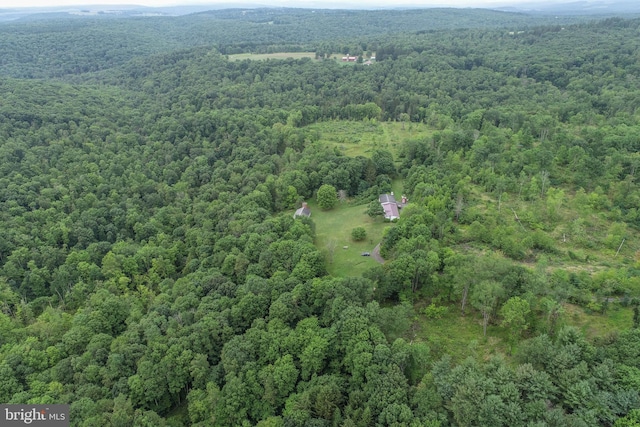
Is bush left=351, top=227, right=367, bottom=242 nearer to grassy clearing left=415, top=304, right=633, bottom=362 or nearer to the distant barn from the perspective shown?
the distant barn

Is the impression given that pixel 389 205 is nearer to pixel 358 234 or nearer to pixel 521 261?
pixel 358 234

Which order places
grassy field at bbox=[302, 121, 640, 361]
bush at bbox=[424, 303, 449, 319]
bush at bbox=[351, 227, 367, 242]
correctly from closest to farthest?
grassy field at bbox=[302, 121, 640, 361] < bush at bbox=[424, 303, 449, 319] < bush at bbox=[351, 227, 367, 242]

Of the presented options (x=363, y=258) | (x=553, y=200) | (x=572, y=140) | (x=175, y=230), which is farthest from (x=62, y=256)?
(x=572, y=140)

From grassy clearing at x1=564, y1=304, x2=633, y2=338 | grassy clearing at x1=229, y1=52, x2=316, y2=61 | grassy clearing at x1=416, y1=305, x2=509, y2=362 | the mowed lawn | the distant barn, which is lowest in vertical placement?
the mowed lawn

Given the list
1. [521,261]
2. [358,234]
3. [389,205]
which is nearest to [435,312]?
[521,261]

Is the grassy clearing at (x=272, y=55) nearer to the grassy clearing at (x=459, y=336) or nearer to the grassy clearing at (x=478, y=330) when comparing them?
the grassy clearing at (x=459, y=336)

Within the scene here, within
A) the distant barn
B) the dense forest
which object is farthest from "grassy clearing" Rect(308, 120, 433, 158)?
the distant barn

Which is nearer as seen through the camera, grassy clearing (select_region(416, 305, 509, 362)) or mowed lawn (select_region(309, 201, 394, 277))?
grassy clearing (select_region(416, 305, 509, 362))

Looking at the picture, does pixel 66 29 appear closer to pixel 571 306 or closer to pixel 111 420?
pixel 111 420
